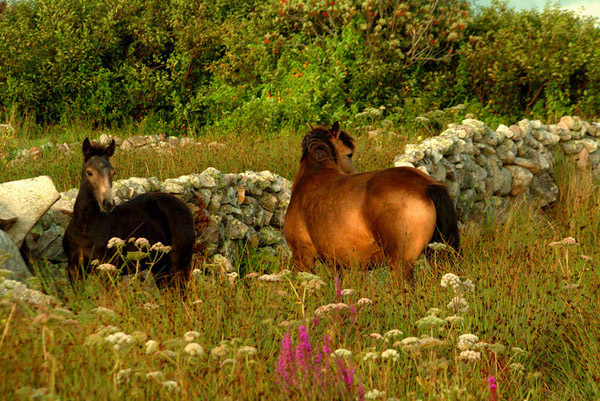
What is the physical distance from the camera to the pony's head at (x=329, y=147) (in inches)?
288

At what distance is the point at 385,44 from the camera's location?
16656 millimetres

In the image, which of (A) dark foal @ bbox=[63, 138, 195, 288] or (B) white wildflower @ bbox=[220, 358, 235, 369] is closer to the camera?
(B) white wildflower @ bbox=[220, 358, 235, 369]

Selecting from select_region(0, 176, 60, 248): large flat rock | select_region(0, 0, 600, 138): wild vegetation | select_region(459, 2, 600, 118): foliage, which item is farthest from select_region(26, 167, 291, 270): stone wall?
select_region(459, 2, 600, 118): foliage

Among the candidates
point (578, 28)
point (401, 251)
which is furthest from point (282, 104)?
point (401, 251)

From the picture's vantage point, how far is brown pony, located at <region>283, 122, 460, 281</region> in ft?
19.7

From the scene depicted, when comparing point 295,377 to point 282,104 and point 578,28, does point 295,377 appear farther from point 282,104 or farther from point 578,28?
point 578,28

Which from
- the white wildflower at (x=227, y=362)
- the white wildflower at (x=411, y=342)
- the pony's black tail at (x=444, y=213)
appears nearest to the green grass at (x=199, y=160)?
the pony's black tail at (x=444, y=213)

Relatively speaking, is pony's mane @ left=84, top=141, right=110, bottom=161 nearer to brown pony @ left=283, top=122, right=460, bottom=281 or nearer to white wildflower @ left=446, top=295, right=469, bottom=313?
brown pony @ left=283, top=122, right=460, bottom=281

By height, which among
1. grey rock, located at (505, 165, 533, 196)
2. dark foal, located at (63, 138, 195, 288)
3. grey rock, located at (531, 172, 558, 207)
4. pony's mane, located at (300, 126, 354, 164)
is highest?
pony's mane, located at (300, 126, 354, 164)

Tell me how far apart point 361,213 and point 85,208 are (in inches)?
95.7

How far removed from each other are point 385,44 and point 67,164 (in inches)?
362

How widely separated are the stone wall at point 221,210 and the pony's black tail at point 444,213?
2.08m

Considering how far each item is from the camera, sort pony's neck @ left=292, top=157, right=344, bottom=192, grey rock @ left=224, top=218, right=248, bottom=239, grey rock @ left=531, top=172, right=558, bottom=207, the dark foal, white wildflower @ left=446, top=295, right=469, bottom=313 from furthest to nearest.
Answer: grey rock @ left=531, top=172, right=558, bottom=207, grey rock @ left=224, top=218, right=248, bottom=239, pony's neck @ left=292, top=157, right=344, bottom=192, the dark foal, white wildflower @ left=446, top=295, right=469, bottom=313

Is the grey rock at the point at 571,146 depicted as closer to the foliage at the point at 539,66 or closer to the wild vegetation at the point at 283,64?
the foliage at the point at 539,66
